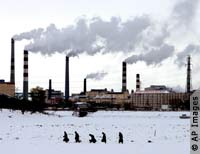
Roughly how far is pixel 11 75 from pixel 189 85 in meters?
59.6

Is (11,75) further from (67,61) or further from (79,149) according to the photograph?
(79,149)

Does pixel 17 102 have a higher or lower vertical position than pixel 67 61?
lower

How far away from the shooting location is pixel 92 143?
27.2 meters

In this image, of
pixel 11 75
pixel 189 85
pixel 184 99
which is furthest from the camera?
pixel 184 99

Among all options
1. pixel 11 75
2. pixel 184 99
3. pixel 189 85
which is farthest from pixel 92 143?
pixel 184 99

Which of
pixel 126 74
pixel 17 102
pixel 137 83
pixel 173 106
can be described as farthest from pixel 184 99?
pixel 17 102

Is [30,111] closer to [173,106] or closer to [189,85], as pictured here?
[189,85]

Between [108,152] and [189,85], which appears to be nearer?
[108,152]

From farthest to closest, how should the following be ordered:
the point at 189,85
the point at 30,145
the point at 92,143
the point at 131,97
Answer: the point at 131,97, the point at 189,85, the point at 92,143, the point at 30,145

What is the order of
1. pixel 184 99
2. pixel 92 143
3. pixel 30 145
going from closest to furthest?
pixel 30 145 < pixel 92 143 < pixel 184 99

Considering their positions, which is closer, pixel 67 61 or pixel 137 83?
pixel 67 61

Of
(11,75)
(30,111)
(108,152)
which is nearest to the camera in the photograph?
(108,152)

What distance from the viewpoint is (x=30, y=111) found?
271 ft

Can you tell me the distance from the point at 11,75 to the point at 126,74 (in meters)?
48.0
